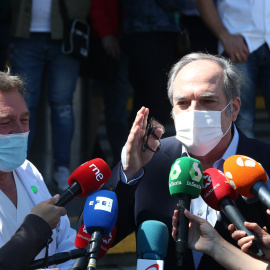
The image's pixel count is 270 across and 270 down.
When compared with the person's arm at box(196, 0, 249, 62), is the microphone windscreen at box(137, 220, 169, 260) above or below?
below

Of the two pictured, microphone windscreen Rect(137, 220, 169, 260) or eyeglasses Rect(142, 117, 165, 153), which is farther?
eyeglasses Rect(142, 117, 165, 153)

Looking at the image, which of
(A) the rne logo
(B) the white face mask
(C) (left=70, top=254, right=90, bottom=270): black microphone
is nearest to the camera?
(C) (left=70, top=254, right=90, bottom=270): black microphone

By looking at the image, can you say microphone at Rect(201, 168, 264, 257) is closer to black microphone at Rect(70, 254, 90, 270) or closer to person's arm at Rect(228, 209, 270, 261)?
person's arm at Rect(228, 209, 270, 261)

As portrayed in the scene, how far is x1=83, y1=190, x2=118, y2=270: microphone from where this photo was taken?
2.80 m

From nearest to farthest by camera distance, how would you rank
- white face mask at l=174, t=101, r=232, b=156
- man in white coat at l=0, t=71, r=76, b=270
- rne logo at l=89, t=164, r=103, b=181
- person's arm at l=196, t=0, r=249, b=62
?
rne logo at l=89, t=164, r=103, b=181 < man in white coat at l=0, t=71, r=76, b=270 < white face mask at l=174, t=101, r=232, b=156 < person's arm at l=196, t=0, r=249, b=62

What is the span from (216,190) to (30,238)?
30.4 inches

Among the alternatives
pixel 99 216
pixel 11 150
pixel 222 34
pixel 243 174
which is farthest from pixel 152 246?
pixel 222 34

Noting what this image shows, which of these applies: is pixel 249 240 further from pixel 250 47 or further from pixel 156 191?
pixel 250 47

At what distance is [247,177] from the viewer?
2.90m

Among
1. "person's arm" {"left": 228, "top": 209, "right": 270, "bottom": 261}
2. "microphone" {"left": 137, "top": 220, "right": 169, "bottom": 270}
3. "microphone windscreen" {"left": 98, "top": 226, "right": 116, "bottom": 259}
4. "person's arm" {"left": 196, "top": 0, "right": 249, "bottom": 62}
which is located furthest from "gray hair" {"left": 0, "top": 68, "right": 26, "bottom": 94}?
"person's arm" {"left": 196, "top": 0, "right": 249, "bottom": 62}

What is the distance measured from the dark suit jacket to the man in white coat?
32cm

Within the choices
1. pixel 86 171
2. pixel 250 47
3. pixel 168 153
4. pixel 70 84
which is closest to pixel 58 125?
pixel 70 84

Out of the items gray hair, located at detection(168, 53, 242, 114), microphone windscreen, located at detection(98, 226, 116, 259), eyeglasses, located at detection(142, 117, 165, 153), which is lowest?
microphone windscreen, located at detection(98, 226, 116, 259)

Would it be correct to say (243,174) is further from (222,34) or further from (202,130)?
(222,34)
